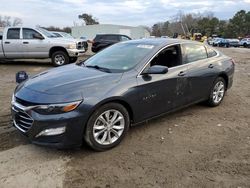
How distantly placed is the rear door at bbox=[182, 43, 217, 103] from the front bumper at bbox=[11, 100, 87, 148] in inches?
96.6

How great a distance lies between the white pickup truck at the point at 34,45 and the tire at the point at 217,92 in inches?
348

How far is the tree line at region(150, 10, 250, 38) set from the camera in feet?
271

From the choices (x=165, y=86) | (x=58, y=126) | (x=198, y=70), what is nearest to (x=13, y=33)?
(x=198, y=70)

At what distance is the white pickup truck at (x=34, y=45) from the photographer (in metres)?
14.0

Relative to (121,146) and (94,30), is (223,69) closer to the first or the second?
(121,146)

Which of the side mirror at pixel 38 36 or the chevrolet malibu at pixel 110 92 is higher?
the side mirror at pixel 38 36

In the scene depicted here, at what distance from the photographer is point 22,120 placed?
13.9 feet

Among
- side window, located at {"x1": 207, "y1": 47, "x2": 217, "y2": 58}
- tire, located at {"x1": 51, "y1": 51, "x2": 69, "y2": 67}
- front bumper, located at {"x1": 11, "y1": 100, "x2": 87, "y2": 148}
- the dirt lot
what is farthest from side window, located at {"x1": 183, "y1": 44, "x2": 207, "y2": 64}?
tire, located at {"x1": 51, "y1": 51, "x2": 69, "y2": 67}

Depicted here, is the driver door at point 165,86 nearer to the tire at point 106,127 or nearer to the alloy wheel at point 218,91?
the tire at point 106,127

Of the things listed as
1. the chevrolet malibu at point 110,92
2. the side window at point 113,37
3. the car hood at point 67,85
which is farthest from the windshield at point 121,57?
the side window at point 113,37

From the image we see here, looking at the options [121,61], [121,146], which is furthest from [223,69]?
[121,146]

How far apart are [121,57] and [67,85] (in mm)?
1359

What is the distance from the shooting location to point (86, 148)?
4473mm

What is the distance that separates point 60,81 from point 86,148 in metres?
1.02
